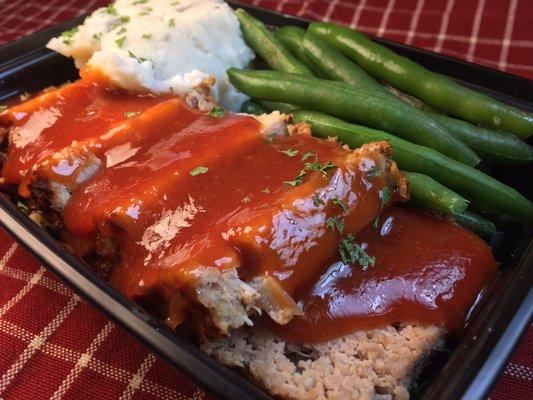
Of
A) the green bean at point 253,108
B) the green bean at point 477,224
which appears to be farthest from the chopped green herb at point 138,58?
the green bean at point 477,224

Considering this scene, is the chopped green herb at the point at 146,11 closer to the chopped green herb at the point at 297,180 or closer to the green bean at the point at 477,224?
the chopped green herb at the point at 297,180

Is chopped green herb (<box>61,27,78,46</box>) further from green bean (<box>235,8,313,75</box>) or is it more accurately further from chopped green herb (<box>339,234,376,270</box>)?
chopped green herb (<box>339,234,376,270</box>)

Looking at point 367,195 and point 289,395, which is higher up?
point 367,195

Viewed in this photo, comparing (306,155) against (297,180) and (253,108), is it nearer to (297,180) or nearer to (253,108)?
(297,180)

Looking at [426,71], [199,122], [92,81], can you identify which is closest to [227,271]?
[199,122]

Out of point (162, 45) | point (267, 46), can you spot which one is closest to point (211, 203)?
point (162, 45)

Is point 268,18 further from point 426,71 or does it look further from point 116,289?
point 116,289
